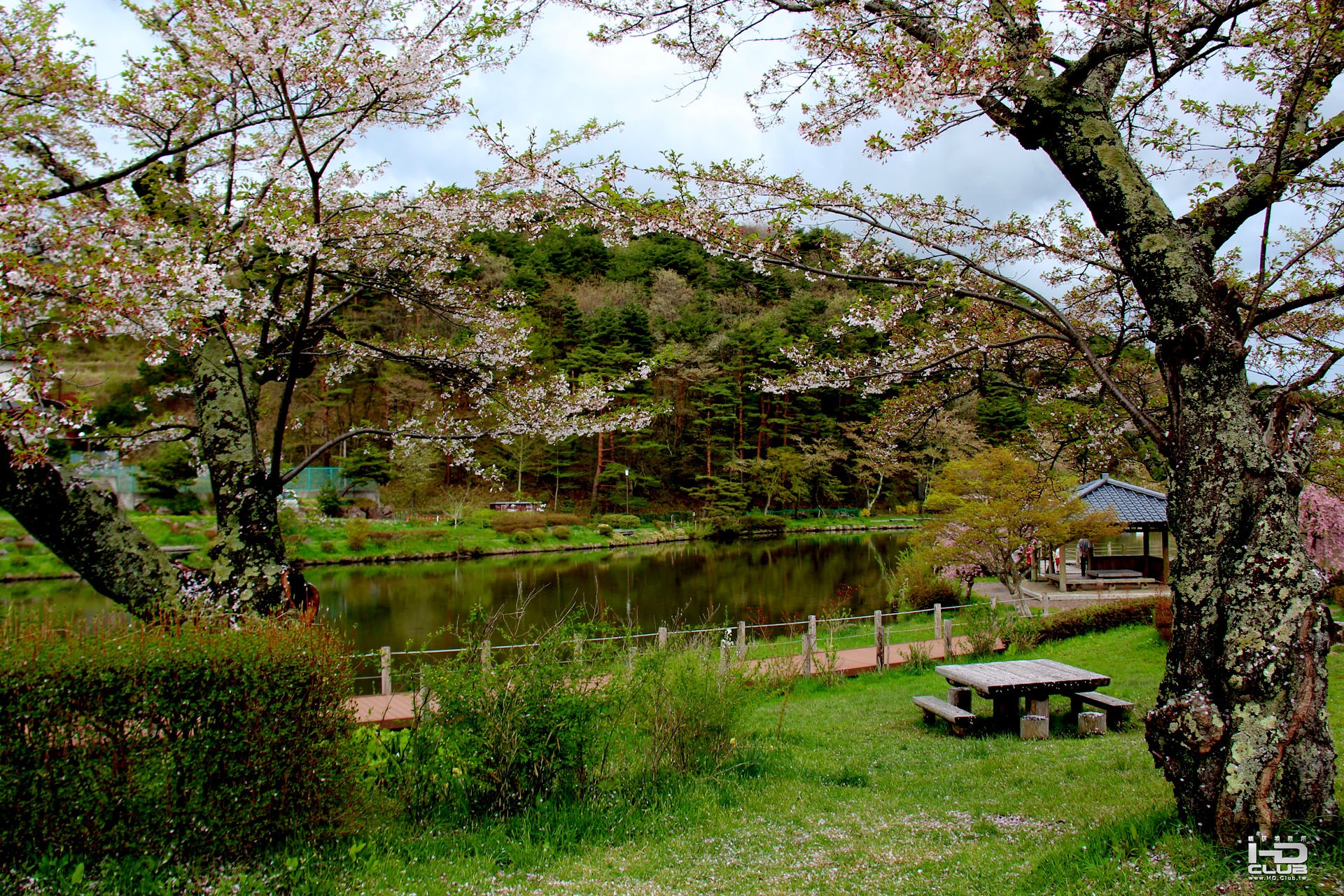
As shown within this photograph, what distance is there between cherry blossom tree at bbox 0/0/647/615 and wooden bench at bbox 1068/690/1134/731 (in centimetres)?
611

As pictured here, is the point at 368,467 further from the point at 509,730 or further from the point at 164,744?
the point at 164,744

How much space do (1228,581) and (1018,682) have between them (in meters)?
3.25

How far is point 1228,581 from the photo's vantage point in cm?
286

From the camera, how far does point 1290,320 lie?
5.67 m

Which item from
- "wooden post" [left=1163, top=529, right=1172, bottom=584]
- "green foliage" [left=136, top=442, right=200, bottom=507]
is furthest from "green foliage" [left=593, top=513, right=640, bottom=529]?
"wooden post" [left=1163, top=529, right=1172, bottom=584]

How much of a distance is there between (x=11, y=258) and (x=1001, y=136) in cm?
476

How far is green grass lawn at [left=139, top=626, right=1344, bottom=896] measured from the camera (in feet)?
9.14

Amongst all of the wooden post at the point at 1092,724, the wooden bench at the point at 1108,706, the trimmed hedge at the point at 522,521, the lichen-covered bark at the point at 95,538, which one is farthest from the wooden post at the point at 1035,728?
the trimmed hedge at the point at 522,521

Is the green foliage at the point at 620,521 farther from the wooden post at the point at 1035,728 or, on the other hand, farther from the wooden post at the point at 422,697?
the wooden post at the point at 422,697

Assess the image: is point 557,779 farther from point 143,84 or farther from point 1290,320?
point 1290,320

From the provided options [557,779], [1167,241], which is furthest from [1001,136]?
[557,779]

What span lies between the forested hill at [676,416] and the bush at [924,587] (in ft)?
50.4

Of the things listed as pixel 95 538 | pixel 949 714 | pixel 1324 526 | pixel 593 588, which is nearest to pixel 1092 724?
pixel 949 714
